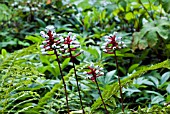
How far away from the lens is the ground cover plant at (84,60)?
1.08 metres

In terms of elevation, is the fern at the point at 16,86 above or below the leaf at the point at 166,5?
below

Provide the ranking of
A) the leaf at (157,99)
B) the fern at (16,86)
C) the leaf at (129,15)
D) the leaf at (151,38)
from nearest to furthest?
the fern at (16,86) < the leaf at (157,99) < the leaf at (151,38) < the leaf at (129,15)

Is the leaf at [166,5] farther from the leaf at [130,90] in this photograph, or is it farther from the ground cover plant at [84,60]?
the leaf at [130,90]

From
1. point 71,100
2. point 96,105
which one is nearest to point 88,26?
point 71,100

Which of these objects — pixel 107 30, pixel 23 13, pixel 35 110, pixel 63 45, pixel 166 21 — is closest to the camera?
pixel 63 45

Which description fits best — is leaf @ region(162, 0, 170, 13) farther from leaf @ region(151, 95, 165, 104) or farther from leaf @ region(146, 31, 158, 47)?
leaf @ region(151, 95, 165, 104)

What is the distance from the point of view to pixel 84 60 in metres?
1.82

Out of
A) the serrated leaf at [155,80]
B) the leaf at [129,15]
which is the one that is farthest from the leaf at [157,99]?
the leaf at [129,15]

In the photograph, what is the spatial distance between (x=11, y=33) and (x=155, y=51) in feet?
4.10

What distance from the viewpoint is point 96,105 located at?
1110mm

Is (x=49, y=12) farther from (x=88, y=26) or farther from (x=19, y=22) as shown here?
(x=88, y=26)

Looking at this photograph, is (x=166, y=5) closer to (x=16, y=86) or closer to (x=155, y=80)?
(x=155, y=80)

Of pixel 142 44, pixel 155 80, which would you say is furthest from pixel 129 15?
pixel 155 80

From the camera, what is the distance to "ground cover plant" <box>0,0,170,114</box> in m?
1.08
